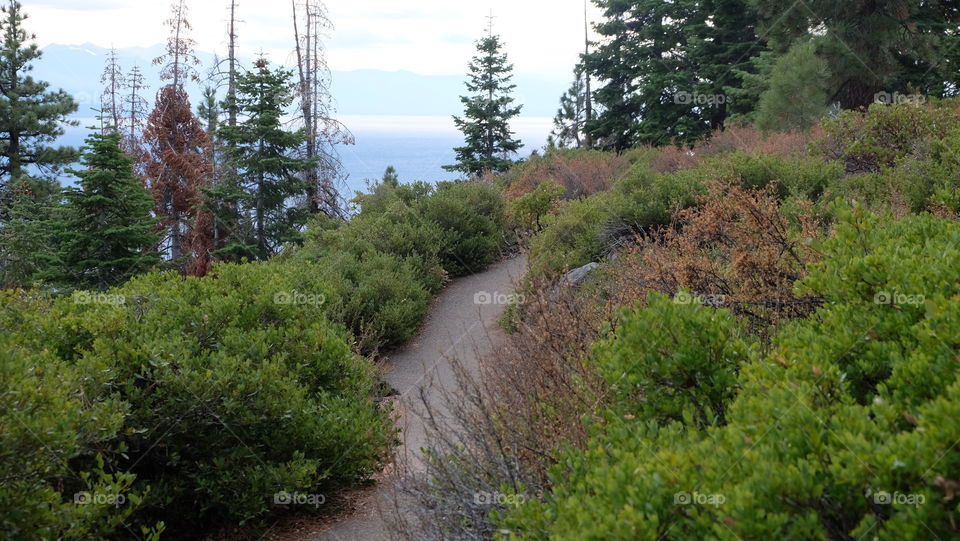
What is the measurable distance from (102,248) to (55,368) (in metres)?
11.0

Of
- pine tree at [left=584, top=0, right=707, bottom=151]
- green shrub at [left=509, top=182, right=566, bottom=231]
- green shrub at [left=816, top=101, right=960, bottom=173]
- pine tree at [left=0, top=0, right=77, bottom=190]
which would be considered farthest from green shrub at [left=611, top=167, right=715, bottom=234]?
pine tree at [left=0, top=0, right=77, bottom=190]

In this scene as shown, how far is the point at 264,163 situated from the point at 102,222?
13.7 ft

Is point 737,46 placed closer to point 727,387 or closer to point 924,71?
point 924,71

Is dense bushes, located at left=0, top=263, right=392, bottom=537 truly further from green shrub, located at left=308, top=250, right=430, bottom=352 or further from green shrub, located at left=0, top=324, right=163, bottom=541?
green shrub, located at left=308, top=250, right=430, bottom=352

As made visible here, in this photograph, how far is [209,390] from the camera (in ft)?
15.5

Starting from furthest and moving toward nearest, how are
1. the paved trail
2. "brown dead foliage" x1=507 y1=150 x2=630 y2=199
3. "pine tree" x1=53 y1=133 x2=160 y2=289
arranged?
"brown dead foliage" x1=507 y1=150 x2=630 y2=199, "pine tree" x1=53 y1=133 x2=160 y2=289, the paved trail

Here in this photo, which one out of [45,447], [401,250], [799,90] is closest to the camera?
[45,447]

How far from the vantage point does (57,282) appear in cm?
1380

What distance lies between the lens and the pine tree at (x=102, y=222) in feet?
44.8

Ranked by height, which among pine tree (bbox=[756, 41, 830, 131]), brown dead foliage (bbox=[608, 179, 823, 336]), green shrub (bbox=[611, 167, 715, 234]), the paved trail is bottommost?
the paved trail

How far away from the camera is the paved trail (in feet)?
21.4

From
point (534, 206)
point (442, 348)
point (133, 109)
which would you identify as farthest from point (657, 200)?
point (133, 109)

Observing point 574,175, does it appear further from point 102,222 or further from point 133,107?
point 133,107

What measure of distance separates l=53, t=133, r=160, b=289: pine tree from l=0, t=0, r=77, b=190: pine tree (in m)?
15.5
